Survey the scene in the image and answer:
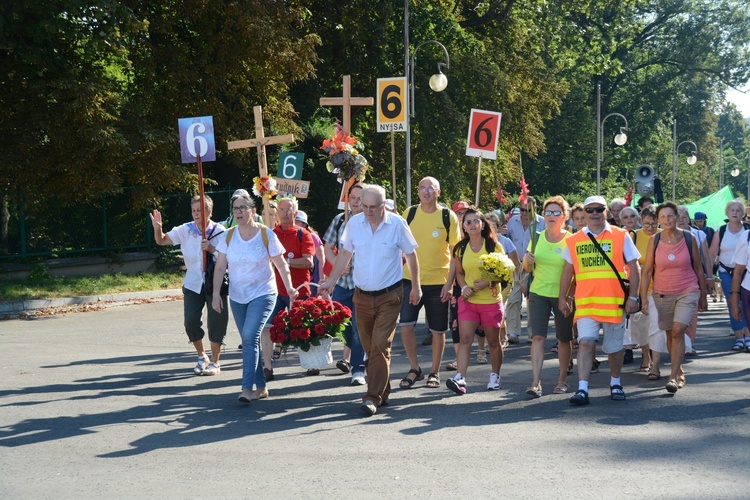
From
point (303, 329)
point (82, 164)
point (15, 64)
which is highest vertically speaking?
point (15, 64)

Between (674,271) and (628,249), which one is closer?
(628,249)

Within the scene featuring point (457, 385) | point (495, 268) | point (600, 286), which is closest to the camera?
point (600, 286)

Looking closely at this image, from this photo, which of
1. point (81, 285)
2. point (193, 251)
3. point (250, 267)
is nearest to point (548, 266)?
point (250, 267)

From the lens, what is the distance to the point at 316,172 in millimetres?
29828

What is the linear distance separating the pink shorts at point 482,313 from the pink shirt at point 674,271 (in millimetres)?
1580

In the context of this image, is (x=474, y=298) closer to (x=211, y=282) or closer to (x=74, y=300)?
(x=211, y=282)

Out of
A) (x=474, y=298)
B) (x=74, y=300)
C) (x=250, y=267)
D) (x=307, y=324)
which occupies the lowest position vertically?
(x=74, y=300)

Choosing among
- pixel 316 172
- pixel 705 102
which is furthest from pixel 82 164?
pixel 705 102

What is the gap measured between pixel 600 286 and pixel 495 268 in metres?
0.92

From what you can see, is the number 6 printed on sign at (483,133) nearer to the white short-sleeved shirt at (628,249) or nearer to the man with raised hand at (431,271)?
the man with raised hand at (431,271)

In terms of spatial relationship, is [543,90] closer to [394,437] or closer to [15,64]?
[15,64]

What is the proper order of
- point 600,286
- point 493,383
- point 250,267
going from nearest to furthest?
1. point 600,286
2. point 250,267
3. point 493,383

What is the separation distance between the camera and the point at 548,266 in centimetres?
941

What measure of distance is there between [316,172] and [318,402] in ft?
69.4
